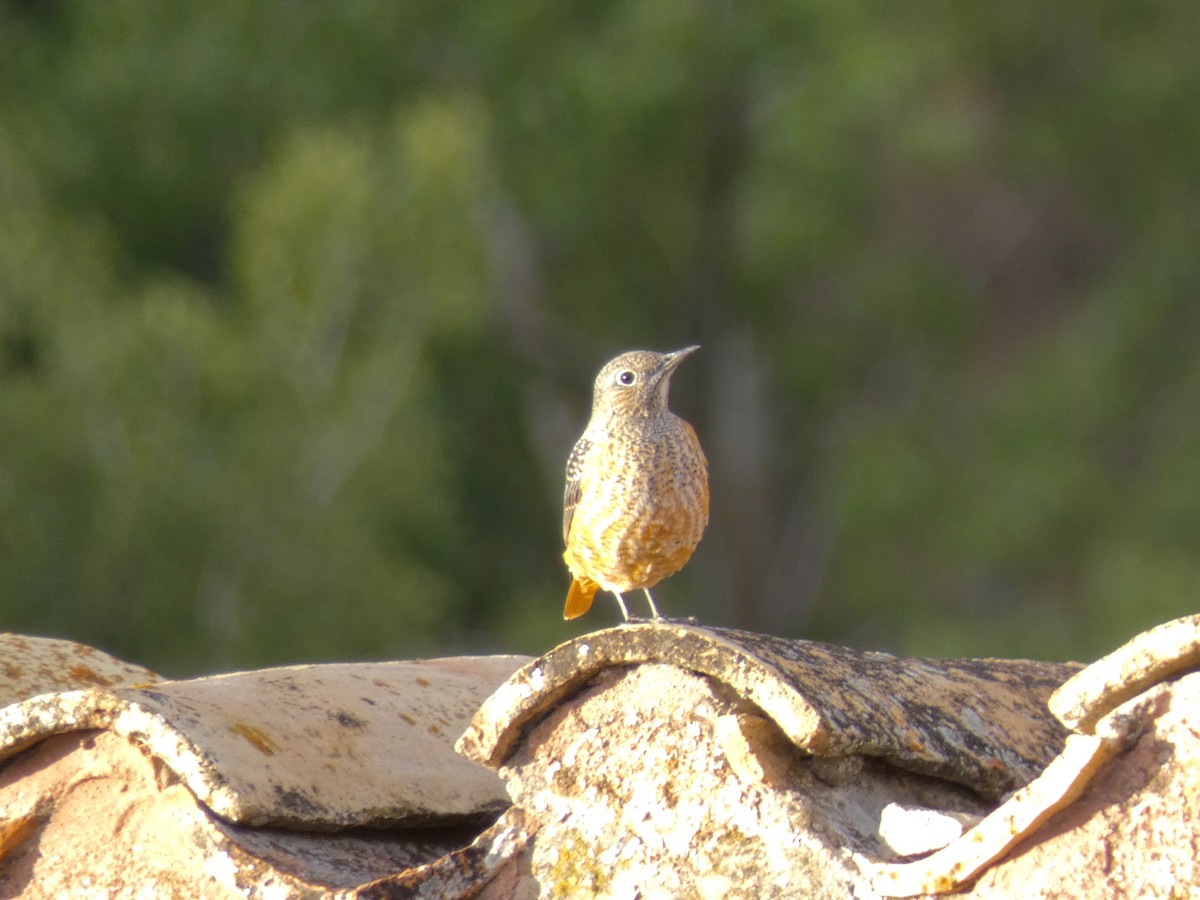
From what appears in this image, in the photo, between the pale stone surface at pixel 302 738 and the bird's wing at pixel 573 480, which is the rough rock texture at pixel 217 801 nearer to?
the pale stone surface at pixel 302 738

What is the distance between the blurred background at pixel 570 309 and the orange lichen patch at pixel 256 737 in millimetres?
13095

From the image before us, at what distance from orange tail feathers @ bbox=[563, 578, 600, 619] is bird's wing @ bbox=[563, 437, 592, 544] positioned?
0.24 metres

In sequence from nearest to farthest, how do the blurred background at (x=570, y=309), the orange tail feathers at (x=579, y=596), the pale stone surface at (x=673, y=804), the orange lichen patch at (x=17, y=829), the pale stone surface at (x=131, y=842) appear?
the pale stone surface at (x=673, y=804)
the pale stone surface at (x=131, y=842)
the orange lichen patch at (x=17, y=829)
the orange tail feathers at (x=579, y=596)
the blurred background at (x=570, y=309)

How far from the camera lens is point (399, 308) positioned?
787 inches

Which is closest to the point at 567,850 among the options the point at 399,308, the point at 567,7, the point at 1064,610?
the point at 399,308

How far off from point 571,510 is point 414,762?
1913 mm

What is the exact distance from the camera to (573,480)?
6777 mm

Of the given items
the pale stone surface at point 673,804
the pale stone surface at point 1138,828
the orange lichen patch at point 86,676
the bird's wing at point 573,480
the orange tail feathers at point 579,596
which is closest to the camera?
the pale stone surface at point 1138,828

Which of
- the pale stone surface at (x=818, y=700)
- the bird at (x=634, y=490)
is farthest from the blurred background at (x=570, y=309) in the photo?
the pale stone surface at (x=818, y=700)

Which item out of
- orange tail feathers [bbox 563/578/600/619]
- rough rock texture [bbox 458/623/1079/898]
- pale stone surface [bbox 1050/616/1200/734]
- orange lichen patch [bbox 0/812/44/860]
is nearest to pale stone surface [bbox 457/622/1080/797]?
rough rock texture [bbox 458/623/1079/898]

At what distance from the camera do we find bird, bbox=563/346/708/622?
627cm

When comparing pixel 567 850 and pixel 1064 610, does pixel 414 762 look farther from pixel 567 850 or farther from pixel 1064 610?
pixel 1064 610

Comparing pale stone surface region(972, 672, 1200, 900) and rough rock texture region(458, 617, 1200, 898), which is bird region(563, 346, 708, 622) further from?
pale stone surface region(972, 672, 1200, 900)

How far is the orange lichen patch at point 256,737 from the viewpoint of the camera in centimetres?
453
